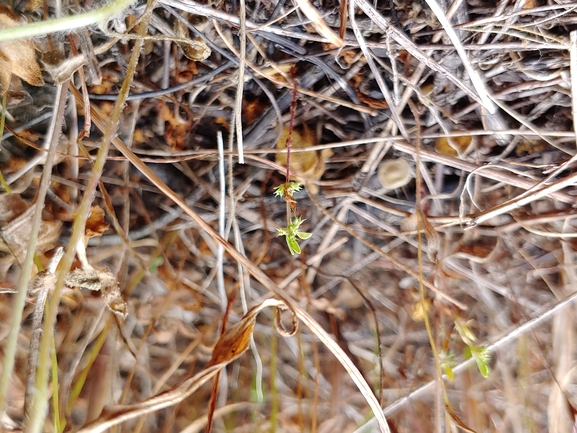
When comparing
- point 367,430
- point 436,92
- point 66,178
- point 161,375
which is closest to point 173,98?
point 66,178

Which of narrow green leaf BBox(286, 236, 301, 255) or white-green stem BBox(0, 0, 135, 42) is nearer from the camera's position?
white-green stem BBox(0, 0, 135, 42)

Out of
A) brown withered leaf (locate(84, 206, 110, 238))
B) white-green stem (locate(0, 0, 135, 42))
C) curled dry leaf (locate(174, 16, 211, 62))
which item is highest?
white-green stem (locate(0, 0, 135, 42))

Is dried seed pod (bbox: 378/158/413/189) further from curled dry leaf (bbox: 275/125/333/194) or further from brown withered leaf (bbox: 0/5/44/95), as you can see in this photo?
brown withered leaf (bbox: 0/5/44/95)

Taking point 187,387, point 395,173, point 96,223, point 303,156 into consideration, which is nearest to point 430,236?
point 395,173

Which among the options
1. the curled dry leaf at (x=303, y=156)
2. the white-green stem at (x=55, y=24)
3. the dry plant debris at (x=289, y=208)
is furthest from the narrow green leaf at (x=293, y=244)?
the white-green stem at (x=55, y=24)

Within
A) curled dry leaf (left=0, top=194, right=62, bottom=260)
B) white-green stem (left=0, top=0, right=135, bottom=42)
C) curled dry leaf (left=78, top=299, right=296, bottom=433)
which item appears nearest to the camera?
white-green stem (left=0, top=0, right=135, bottom=42)

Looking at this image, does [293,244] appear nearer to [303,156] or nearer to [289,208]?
[289,208]

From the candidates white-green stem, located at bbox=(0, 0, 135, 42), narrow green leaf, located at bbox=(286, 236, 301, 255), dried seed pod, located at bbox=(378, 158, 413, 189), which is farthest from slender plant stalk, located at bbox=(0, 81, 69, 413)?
dried seed pod, located at bbox=(378, 158, 413, 189)
